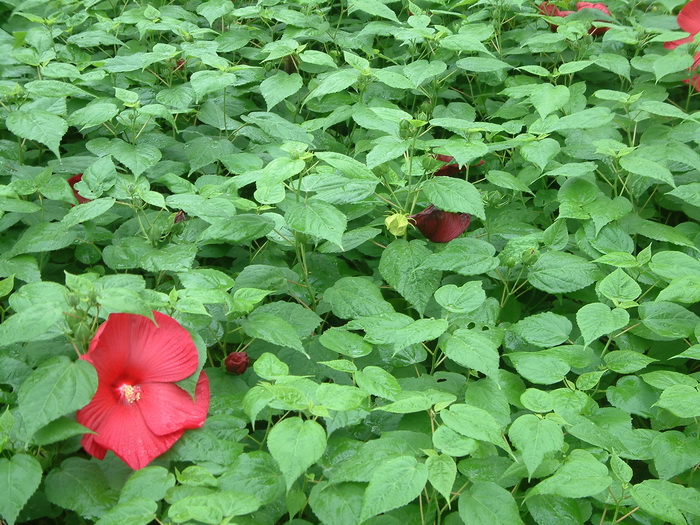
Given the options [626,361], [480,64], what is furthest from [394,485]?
[480,64]

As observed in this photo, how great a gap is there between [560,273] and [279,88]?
0.91m

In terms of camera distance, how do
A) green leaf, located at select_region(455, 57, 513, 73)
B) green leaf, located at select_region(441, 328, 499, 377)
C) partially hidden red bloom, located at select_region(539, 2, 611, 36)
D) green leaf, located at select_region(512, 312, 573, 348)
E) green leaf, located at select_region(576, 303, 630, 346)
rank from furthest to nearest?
partially hidden red bloom, located at select_region(539, 2, 611, 36) → green leaf, located at select_region(455, 57, 513, 73) → green leaf, located at select_region(512, 312, 573, 348) → green leaf, located at select_region(576, 303, 630, 346) → green leaf, located at select_region(441, 328, 499, 377)

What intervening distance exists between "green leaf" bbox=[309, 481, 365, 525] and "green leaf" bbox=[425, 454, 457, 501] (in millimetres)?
126

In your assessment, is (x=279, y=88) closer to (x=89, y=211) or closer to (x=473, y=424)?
(x=89, y=211)

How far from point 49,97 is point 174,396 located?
1034 mm

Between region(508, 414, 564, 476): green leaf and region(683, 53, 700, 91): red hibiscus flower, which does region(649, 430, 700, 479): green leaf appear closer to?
region(508, 414, 564, 476): green leaf

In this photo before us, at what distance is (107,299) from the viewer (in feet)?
3.53

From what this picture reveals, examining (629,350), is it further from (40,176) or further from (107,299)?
(40,176)

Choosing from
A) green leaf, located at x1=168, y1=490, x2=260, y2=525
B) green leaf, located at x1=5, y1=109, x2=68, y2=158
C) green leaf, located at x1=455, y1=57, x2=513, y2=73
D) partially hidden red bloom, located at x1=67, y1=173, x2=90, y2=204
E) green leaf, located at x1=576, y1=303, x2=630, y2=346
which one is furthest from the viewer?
green leaf, located at x1=455, y1=57, x2=513, y2=73

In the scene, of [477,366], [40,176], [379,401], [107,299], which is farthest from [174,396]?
[40,176]

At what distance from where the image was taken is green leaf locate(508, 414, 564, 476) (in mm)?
1065

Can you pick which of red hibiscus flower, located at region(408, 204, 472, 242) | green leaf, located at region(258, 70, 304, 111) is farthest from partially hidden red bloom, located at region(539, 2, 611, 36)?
red hibiscus flower, located at region(408, 204, 472, 242)

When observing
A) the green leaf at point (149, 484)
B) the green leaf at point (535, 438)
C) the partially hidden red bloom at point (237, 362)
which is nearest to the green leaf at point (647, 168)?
the green leaf at point (535, 438)

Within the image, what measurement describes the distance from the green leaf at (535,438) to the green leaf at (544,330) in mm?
334
